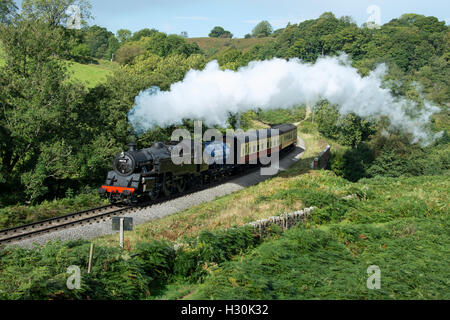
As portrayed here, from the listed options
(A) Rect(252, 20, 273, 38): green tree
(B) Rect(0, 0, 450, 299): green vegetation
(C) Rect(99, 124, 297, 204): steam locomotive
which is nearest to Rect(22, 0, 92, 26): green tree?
(B) Rect(0, 0, 450, 299): green vegetation

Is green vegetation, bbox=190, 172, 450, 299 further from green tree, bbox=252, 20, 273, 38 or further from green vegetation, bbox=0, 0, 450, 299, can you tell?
green tree, bbox=252, 20, 273, 38

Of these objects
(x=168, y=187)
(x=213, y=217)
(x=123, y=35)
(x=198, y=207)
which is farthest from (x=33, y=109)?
(x=123, y=35)

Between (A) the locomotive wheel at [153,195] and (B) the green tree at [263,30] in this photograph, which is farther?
(B) the green tree at [263,30]

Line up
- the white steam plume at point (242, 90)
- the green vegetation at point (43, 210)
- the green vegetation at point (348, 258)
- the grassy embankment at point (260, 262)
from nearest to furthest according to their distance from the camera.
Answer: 1. the grassy embankment at point (260, 262)
2. the green vegetation at point (348, 258)
3. the green vegetation at point (43, 210)
4. the white steam plume at point (242, 90)

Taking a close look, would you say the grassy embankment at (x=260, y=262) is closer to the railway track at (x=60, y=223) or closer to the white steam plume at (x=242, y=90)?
the railway track at (x=60, y=223)

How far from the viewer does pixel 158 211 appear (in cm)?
1934

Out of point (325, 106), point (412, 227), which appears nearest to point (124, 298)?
point (412, 227)

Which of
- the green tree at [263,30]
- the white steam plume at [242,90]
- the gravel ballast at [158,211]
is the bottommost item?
the gravel ballast at [158,211]

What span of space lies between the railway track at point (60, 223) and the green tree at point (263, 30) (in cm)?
16988

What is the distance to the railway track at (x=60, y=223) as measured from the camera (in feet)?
48.9

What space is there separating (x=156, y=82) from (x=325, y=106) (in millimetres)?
25175

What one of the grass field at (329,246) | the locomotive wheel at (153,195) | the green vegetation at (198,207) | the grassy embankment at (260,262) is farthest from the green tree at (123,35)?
the grassy embankment at (260,262)

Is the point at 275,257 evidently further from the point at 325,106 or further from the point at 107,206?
the point at 325,106

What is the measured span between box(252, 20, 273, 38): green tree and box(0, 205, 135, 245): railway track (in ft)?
557
